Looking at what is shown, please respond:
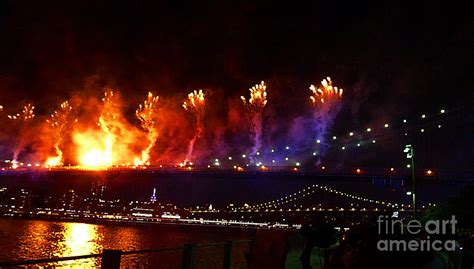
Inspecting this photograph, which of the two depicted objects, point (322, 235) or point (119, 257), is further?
point (322, 235)

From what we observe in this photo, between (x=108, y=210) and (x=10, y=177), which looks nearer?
(x=10, y=177)

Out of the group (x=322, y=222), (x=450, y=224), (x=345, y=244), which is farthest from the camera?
(x=322, y=222)

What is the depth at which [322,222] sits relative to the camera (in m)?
9.79

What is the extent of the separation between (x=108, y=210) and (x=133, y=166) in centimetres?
4944

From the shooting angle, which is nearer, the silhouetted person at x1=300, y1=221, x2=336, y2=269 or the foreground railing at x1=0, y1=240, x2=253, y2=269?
the foreground railing at x1=0, y1=240, x2=253, y2=269

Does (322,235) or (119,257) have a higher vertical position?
(322,235)

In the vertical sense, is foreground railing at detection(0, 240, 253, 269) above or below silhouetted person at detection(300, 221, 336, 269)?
below

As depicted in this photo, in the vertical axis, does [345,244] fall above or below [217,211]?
below

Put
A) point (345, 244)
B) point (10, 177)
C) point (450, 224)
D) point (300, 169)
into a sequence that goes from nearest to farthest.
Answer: point (345, 244) → point (450, 224) → point (300, 169) → point (10, 177)

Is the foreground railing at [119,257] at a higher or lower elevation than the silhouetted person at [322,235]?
lower

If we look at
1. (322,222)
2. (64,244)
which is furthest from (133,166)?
(322,222)

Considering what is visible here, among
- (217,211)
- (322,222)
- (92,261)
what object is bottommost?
(92,261)

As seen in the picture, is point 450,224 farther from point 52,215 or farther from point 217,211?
point 217,211

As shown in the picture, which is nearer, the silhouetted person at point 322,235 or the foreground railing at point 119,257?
the foreground railing at point 119,257
